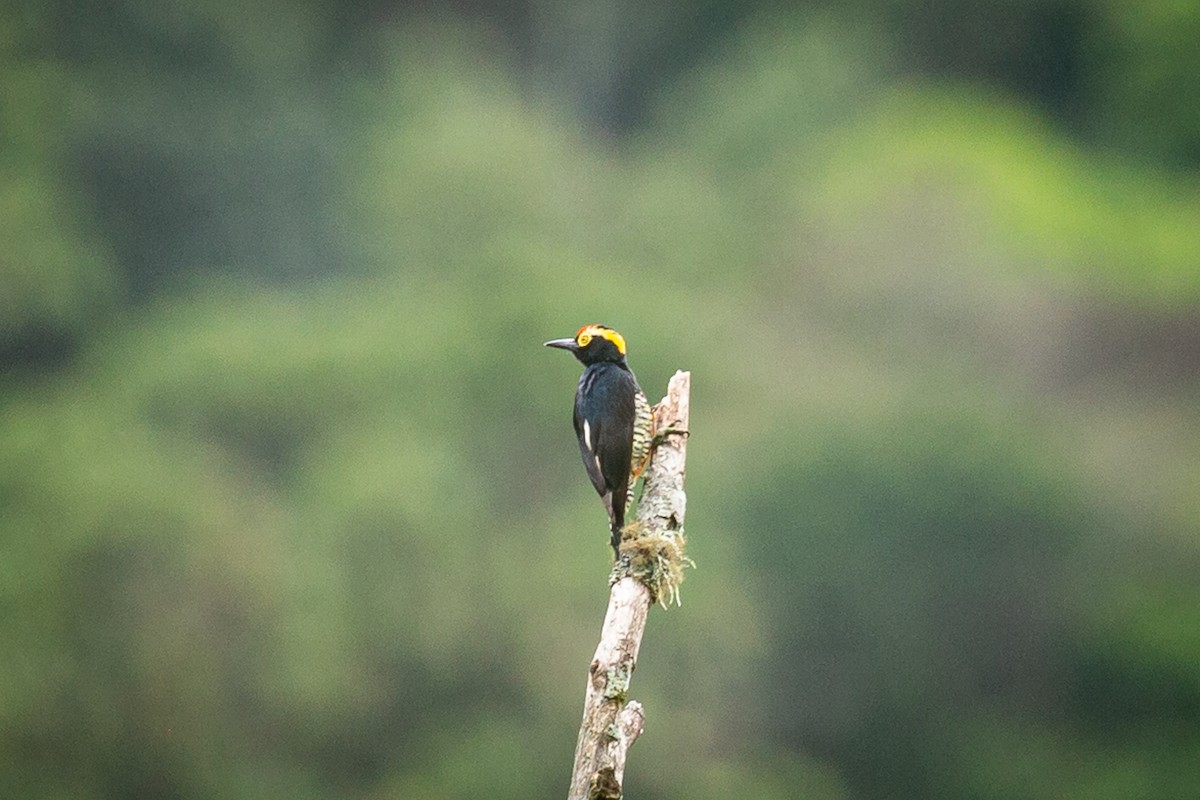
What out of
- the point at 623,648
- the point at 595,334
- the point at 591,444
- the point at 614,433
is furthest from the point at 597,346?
the point at 623,648

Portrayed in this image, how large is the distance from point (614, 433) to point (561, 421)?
14.4m

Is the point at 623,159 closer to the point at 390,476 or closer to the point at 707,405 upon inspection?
the point at 707,405

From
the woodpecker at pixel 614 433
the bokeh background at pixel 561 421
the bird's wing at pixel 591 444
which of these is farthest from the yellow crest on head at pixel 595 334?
the bokeh background at pixel 561 421

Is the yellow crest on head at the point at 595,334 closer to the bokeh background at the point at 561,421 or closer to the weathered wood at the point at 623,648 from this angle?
the weathered wood at the point at 623,648

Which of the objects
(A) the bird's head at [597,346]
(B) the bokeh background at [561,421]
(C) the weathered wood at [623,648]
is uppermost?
(B) the bokeh background at [561,421]

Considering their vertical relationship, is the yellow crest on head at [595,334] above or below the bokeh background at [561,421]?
below

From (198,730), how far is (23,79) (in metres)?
12.7

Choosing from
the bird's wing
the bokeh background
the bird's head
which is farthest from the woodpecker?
the bokeh background

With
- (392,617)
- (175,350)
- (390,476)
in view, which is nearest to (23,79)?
(175,350)

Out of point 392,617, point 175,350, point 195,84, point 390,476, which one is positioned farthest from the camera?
point 195,84

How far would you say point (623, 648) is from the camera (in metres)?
4.61

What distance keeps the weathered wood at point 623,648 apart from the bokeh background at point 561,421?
12.2m

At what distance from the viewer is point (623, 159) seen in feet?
95.1

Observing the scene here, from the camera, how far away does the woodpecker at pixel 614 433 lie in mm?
6191
